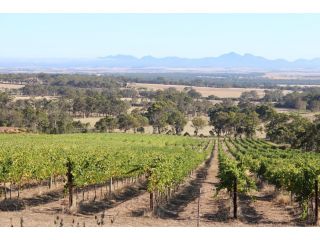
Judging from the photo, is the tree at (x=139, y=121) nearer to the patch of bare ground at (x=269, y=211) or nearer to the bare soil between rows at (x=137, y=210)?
the bare soil between rows at (x=137, y=210)

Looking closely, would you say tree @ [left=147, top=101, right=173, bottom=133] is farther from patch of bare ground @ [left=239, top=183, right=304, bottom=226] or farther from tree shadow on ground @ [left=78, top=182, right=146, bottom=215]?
patch of bare ground @ [left=239, top=183, right=304, bottom=226]

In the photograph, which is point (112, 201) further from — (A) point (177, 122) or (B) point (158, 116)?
(B) point (158, 116)

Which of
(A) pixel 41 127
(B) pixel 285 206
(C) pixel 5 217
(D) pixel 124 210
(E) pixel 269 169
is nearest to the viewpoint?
(C) pixel 5 217

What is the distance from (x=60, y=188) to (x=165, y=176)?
34.7 feet

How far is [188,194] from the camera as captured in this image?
39.1 meters

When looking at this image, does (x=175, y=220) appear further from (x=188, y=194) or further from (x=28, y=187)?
(x=28, y=187)

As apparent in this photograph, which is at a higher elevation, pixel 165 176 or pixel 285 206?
pixel 165 176

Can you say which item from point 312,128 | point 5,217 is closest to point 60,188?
point 5,217

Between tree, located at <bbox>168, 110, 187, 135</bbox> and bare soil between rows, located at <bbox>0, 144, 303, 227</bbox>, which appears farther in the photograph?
tree, located at <bbox>168, 110, 187, 135</bbox>

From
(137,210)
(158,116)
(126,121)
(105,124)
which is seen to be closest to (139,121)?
(126,121)

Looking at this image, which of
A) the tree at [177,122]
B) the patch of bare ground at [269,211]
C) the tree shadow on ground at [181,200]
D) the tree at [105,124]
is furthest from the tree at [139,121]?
the patch of bare ground at [269,211]

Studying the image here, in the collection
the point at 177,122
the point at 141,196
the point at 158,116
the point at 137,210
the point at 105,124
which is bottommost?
the point at 177,122

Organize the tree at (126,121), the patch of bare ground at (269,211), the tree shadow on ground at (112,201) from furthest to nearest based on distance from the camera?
the tree at (126,121)
the tree shadow on ground at (112,201)
the patch of bare ground at (269,211)

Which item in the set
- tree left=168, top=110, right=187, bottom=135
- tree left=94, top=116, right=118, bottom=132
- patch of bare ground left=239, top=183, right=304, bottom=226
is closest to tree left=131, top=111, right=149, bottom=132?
tree left=94, top=116, right=118, bottom=132
